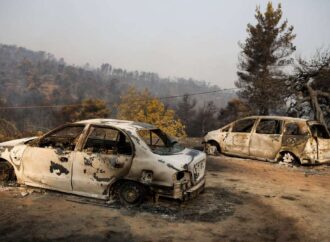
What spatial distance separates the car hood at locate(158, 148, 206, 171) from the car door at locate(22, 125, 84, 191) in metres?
1.78

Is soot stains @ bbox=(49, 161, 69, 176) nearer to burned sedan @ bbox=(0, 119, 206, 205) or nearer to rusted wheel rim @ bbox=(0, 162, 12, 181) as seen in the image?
burned sedan @ bbox=(0, 119, 206, 205)

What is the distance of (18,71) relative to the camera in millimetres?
165250

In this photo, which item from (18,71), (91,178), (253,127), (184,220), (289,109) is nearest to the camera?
(184,220)

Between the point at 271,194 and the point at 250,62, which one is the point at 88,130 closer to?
the point at 271,194

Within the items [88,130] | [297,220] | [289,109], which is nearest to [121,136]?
[88,130]

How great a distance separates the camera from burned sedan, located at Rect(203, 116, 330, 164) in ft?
35.6

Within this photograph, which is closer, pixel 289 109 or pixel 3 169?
pixel 3 169

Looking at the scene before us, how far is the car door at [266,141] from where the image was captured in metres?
11.3

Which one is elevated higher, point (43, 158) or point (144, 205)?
point (43, 158)

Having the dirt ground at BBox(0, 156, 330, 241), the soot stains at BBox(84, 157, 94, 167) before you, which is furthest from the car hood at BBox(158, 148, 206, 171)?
the soot stains at BBox(84, 157, 94, 167)

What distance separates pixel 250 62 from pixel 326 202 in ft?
94.3

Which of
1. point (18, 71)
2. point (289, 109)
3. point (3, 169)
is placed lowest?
point (3, 169)

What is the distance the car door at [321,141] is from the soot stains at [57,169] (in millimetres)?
7996

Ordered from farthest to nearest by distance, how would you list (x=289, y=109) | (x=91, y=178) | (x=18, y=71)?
1. (x=18, y=71)
2. (x=289, y=109)
3. (x=91, y=178)
